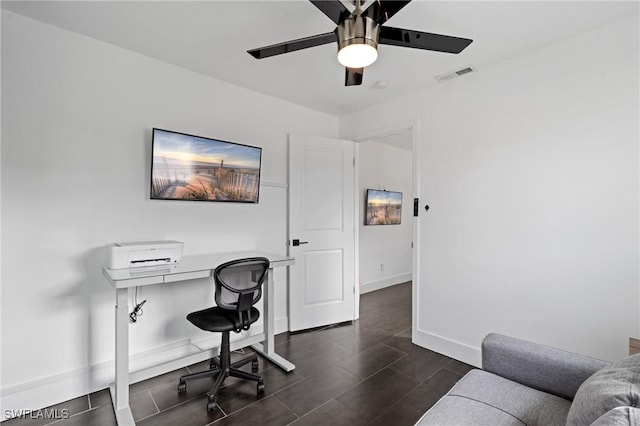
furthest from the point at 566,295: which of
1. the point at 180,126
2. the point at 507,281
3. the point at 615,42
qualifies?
the point at 180,126

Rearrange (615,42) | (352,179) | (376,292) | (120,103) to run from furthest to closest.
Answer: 1. (376,292)
2. (352,179)
3. (120,103)
4. (615,42)

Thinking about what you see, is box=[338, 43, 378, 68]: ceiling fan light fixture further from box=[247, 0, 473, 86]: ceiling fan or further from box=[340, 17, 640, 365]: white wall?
box=[340, 17, 640, 365]: white wall

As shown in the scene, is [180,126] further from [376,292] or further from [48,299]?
[376,292]

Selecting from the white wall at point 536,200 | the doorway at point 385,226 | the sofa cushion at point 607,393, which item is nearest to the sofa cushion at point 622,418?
the sofa cushion at point 607,393

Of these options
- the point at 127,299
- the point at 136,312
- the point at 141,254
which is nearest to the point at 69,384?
the point at 136,312

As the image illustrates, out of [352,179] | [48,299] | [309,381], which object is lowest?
[309,381]

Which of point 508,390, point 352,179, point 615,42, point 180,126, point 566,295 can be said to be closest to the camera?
point 508,390

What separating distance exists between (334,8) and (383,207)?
4104 mm

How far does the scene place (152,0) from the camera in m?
1.86

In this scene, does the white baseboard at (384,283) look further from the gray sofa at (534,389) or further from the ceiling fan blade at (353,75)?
the ceiling fan blade at (353,75)

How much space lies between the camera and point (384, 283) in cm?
539

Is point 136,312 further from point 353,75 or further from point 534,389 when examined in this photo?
point 534,389

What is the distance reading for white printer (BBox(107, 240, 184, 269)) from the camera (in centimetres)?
203

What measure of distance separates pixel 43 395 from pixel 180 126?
2188 millimetres
